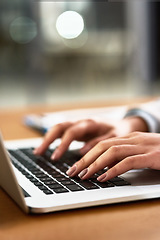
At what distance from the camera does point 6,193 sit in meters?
0.61

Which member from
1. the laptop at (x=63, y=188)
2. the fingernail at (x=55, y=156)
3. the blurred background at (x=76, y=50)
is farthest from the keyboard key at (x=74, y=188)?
the blurred background at (x=76, y=50)

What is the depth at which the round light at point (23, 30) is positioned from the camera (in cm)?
371

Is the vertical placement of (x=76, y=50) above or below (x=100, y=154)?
below

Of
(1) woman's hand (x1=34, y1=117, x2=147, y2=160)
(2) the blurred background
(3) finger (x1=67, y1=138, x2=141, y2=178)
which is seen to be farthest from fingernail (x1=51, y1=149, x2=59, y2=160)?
(2) the blurred background

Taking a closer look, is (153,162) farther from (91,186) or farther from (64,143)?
(64,143)

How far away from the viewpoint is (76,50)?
405 centimetres

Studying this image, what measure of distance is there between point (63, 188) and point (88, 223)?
100 millimetres

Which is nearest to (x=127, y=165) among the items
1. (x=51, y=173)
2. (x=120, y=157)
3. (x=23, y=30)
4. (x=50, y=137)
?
(x=120, y=157)

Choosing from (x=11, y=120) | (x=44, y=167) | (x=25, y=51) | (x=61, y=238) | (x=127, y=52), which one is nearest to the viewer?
(x=61, y=238)

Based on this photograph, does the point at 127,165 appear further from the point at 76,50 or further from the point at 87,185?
the point at 76,50

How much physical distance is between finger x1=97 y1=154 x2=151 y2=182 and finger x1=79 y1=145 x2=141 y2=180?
0.08 ft

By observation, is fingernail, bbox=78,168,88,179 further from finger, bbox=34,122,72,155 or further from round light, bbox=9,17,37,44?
round light, bbox=9,17,37,44

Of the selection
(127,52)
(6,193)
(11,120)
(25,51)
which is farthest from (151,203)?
(127,52)

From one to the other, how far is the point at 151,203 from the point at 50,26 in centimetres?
342
